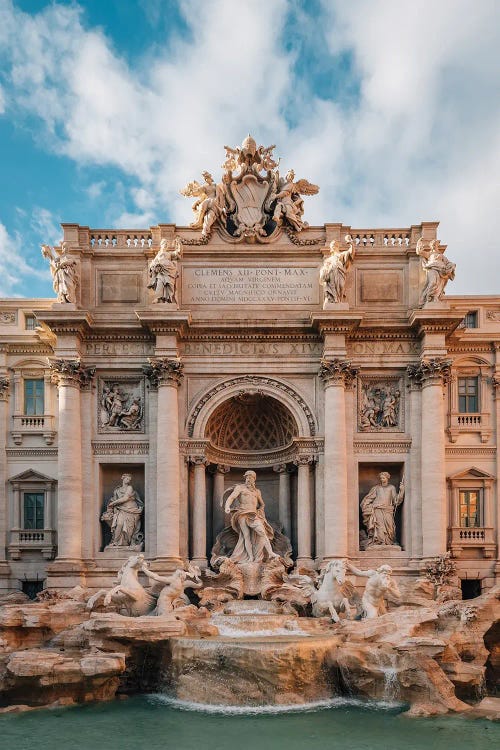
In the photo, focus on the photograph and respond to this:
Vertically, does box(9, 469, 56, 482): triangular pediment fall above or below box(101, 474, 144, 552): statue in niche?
above

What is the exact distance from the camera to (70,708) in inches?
691

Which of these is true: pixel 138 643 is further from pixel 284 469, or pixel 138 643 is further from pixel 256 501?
pixel 284 469

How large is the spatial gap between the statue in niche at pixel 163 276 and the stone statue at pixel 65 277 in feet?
8.02

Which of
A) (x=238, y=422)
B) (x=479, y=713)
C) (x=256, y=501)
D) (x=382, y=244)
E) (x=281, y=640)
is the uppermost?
(x=382, y=244)

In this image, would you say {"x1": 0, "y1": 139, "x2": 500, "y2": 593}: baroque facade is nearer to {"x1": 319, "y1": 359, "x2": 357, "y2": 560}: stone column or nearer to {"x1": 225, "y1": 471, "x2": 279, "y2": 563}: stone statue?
{"x1": 319, "y1": 359, "x2": 357, "y2": 560}: stone column

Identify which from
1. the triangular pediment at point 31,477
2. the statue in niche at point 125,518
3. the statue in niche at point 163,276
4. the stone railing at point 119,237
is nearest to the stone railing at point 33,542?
the triangular pediment at point 31,477

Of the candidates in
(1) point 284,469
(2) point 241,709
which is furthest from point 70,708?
(1) point 284,469

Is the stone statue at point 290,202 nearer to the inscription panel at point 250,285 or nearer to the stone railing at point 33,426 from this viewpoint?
the inscription panel at point 250,285

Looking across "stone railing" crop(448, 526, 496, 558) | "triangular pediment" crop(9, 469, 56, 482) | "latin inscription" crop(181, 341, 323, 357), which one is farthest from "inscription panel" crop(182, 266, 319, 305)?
"stone railing" crop(448, 526, 496, 558)

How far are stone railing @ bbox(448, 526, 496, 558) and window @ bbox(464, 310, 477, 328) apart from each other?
6.91 metres

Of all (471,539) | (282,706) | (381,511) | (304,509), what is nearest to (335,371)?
(304,509)

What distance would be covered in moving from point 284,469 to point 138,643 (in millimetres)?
9083

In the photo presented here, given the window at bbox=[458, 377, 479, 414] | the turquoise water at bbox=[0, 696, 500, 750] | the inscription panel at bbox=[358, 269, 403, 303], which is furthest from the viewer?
the window at bbox=[458, 377, 479, 414]

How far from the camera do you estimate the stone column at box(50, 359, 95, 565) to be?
79.2 ft
